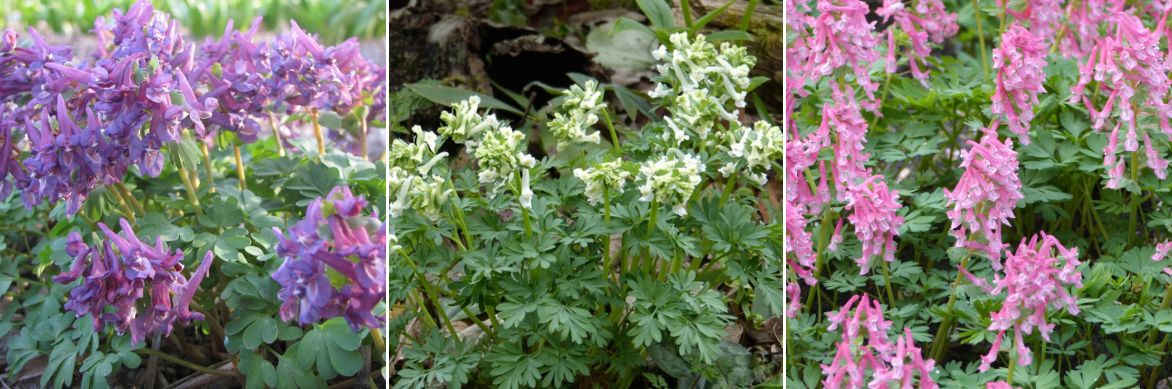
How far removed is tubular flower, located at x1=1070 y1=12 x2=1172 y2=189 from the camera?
7.11 feet

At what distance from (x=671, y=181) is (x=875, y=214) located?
52 cm

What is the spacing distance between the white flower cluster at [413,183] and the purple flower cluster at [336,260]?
0.15m

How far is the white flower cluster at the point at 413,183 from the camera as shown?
1.77 metres

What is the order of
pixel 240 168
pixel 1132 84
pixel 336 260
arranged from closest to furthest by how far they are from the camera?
pixel 336 260
pixel 1132 84
pixel 240 168

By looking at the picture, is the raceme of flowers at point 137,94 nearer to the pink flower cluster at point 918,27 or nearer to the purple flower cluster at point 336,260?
the purple flower cluster at point 336,260

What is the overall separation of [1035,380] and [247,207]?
1493 millimetres

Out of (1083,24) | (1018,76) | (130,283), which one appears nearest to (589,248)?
(130,283)

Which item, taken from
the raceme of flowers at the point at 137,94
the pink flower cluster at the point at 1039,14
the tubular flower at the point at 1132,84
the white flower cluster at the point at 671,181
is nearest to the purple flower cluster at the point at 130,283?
the raceme of flowers at the point at 137,94

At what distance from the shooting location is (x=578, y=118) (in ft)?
6.18

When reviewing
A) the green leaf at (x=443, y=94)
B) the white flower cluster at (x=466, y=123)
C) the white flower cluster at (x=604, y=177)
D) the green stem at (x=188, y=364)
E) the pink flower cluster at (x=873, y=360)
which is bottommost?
the green stem at (x=188, y=364)

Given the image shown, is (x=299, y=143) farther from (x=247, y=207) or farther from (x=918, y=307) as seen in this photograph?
(x=918, y=307)

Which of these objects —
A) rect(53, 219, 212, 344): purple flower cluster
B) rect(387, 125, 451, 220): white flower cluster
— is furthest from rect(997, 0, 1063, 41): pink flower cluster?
rect(53, 219, 212, 344): purple flower cluster

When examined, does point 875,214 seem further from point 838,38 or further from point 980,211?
point 838,38

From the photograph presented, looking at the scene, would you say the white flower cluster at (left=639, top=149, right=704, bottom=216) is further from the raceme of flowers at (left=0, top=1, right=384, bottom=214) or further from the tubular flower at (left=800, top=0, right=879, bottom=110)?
the raceme of flowers at (left=0, top=1, right=384, bottom=214)
